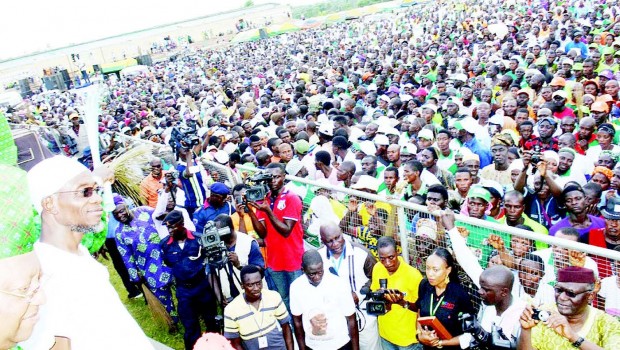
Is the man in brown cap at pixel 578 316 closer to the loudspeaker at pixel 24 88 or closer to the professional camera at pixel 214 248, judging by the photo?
the professional camera at pixel 214 248

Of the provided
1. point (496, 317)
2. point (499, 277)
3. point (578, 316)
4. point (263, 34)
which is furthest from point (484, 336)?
point (263, 34)

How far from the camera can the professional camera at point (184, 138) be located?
21.1 ft

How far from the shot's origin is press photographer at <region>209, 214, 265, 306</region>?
3877mm

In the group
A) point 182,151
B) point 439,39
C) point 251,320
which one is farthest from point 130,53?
point 251,320

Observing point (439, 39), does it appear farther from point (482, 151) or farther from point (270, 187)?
point (270, 187)

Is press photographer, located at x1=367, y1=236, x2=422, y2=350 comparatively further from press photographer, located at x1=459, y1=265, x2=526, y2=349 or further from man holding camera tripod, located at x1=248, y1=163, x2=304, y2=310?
man holding camera tripod, located at x1=248, y1=163, x2=304, y2=310

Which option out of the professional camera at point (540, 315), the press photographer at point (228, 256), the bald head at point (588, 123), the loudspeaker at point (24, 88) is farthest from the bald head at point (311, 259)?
the loudspeaker at point (24, 88)

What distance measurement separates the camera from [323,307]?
363cm

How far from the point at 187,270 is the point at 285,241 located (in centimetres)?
101

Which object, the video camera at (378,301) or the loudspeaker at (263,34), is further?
the loudspeaker at (263,34)

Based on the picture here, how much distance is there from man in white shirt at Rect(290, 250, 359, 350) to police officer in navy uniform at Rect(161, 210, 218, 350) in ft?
4.56

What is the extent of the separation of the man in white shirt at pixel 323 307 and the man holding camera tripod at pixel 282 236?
87 centimetres

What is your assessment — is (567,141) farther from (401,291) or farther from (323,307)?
(323,307)

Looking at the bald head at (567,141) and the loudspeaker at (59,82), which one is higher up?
the bald head at (567,141)
